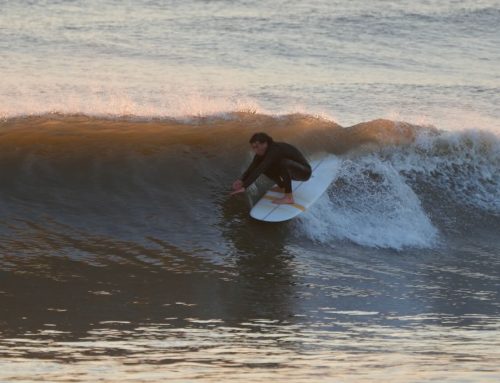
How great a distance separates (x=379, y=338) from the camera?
32.9 ft

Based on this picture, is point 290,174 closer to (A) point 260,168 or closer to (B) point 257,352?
(A) point 260,168

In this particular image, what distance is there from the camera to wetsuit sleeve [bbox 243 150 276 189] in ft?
42.8

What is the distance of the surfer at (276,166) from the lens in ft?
42.8

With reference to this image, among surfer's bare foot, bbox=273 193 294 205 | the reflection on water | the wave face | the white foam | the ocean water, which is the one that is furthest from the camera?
the white foam

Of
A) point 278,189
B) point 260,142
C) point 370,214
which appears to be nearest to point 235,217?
point 278,189

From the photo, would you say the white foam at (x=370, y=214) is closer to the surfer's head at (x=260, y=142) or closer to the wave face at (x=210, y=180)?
the wave face at (x=210, y=180)

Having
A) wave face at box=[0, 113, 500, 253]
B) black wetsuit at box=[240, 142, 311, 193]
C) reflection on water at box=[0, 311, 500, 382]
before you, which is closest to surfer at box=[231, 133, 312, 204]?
black wetsuit at box=[240, 142, 311, 193]

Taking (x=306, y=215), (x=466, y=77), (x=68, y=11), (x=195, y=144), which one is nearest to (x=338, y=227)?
(x=306, y=215)

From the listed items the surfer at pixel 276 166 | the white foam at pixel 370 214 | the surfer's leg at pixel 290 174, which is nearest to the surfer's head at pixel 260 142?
the surfer at pixel 276 166

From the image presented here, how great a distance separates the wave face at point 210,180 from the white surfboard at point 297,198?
21 centimetres

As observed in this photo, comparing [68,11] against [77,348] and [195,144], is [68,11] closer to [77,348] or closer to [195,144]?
[195,144]

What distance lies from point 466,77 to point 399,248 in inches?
400

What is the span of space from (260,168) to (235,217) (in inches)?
51.9

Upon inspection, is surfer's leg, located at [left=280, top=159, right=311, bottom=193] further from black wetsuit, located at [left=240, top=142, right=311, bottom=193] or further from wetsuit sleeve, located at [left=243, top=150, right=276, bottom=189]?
wetsuit sleeve, located at [left=243, top=150, right=276, bottom=189]
